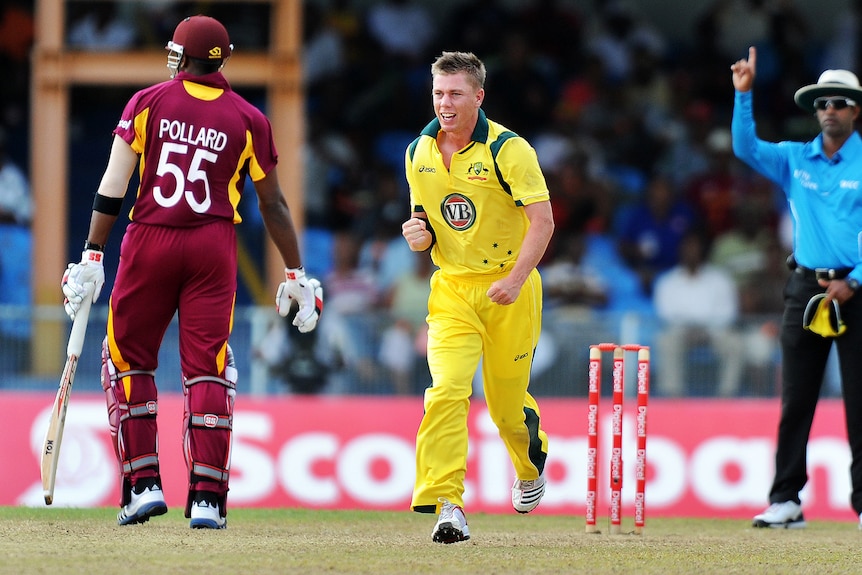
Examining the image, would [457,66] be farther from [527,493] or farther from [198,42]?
[527,493]

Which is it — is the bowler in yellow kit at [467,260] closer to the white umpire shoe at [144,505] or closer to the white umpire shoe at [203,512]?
the white umpire shoe at [203,512]

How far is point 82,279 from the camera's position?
6988 mm

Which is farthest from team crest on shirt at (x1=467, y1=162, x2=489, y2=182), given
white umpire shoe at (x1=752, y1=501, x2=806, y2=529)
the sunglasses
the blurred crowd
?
the blurred crowd

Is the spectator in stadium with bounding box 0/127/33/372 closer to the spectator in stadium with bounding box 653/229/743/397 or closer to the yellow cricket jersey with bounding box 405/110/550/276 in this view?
the spectator in stadium with bounding box 653/229/743/397

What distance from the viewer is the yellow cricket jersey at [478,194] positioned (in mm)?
7031

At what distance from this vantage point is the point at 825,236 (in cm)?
863

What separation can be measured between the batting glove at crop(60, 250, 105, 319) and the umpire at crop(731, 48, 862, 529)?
12.3 feet

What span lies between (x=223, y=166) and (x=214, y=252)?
0.39m

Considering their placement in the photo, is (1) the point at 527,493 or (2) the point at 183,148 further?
(1) the point at 527,493

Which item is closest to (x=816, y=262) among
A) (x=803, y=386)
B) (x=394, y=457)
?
(x=803, y=386)

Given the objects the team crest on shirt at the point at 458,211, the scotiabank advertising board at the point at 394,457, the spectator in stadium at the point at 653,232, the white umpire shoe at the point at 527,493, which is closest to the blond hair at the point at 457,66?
the team crest on shirt at the point at 458,211

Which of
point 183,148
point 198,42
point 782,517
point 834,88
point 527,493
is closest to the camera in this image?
point 183,148

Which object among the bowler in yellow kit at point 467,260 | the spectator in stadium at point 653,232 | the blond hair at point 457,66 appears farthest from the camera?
the spectator in stadium at point 653,232

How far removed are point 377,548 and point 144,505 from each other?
3.76 ft
